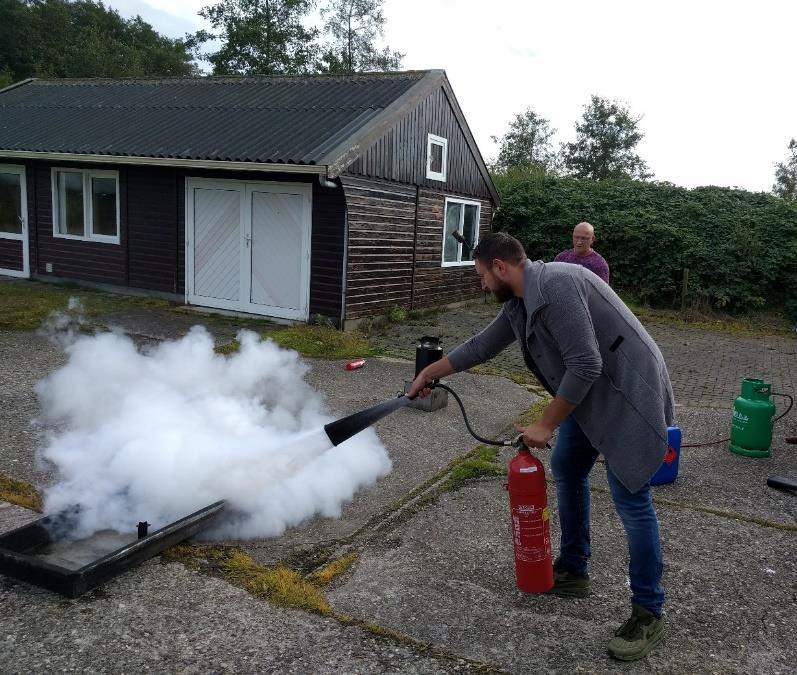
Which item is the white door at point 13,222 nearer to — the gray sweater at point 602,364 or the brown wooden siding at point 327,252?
the brown wooden siding at point 327,252

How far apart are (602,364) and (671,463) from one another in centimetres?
260

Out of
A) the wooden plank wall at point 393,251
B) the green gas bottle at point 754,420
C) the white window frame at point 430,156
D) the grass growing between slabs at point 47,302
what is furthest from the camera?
the white window frame at point 430,156

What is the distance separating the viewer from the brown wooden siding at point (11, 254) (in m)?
14.6

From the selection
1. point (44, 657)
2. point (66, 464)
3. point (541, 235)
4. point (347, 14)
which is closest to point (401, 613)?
point (44, 657)

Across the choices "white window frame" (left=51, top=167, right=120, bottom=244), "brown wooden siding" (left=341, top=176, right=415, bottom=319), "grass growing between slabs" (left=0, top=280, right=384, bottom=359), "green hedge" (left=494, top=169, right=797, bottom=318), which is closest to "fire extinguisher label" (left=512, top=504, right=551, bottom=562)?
"grass growing between slabs" (left=0, top=280, right=384, bottom=359)

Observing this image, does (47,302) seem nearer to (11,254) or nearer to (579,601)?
(11,254)

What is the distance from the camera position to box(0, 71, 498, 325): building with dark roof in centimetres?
1096

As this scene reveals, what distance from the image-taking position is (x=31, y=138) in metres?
13.9

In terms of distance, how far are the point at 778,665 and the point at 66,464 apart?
428 cm

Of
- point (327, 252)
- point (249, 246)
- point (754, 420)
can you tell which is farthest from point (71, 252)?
point (754, 420)

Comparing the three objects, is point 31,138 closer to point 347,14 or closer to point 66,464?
point 66,464

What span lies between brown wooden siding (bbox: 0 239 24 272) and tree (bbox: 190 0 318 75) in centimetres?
2198

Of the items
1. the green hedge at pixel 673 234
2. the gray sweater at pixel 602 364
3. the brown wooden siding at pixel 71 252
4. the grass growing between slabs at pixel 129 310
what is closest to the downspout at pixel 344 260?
the grass growing between slabs at pixel 129 310

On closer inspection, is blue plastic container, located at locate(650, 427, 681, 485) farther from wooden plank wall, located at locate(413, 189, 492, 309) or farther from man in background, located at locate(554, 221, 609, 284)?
wooden plank wall, located at locate(413, 189, 492, 309)
